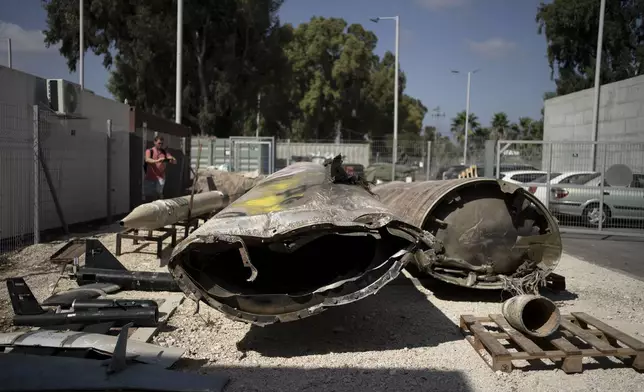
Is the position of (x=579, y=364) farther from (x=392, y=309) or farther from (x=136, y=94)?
(x=136, y=94)

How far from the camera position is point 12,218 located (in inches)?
323

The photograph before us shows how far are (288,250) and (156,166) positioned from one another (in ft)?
21.9

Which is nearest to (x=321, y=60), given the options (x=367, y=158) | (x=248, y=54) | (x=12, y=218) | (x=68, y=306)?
(x=248, y=54)

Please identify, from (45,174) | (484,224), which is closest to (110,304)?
(484,224)

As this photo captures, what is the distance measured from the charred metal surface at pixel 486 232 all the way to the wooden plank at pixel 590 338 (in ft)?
4.08

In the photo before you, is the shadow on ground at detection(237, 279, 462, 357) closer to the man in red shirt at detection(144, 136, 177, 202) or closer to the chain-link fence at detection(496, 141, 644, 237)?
the man in red shirt at detection(144, 136, 177, 202)

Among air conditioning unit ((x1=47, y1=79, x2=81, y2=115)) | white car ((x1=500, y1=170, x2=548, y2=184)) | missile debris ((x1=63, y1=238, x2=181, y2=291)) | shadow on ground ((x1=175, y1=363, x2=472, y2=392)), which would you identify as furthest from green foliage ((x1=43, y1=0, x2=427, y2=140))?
shadow on ground ((x1=175, y1=363, x2=472, y2=392))

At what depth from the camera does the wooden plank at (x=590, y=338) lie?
13.4 ft

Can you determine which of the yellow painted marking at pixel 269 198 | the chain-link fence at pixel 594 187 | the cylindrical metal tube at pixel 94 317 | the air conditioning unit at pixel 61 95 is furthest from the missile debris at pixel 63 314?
the chain-link fence at pixel 594 187

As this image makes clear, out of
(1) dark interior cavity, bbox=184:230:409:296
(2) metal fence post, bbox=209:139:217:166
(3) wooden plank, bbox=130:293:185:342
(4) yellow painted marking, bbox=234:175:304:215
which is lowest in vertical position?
(3) wooden plank, bbox=130:293:185:342

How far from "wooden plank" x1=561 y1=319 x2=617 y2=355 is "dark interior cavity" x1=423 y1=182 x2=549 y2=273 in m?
1.30

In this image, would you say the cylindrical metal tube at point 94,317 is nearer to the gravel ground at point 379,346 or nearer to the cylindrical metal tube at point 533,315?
the gravel ground at point 379,346

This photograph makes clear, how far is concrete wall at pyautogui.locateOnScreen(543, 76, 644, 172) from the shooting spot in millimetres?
11719

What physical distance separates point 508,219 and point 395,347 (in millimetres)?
2577
